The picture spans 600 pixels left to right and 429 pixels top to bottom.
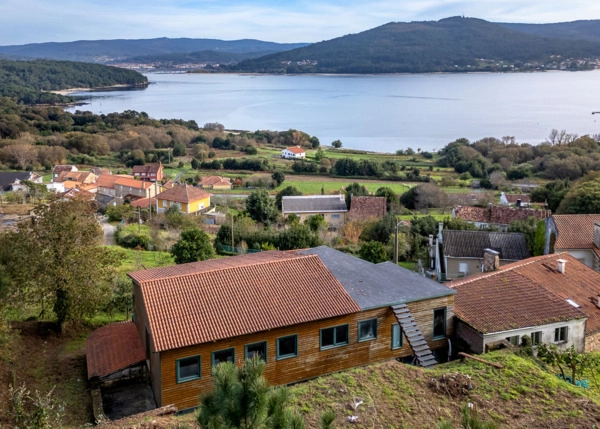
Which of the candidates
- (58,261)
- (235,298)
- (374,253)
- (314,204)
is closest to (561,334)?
(235,298)

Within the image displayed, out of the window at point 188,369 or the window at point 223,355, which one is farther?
the window at point 223,355

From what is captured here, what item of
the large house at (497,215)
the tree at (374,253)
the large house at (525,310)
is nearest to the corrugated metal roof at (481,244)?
the tree at (374,253)

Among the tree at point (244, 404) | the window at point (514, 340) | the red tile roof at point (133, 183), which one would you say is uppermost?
the tree at point (244, 404)

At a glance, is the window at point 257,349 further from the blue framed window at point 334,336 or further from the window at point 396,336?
the window at point 396,336

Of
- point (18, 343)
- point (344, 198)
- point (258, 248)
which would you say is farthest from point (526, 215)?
point (18, 343)

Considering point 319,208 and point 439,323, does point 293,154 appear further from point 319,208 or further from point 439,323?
point 439,323
